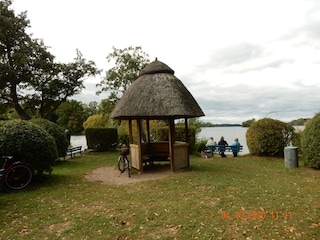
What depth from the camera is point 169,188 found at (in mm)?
8484

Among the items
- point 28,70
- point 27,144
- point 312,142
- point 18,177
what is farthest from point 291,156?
point 28,70

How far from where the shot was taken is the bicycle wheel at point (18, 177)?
28.8 ft

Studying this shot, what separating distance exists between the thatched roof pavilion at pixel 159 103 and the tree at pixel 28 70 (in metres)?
12.0

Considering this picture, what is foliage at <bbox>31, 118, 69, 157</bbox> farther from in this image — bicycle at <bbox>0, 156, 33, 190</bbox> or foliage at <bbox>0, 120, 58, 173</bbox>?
bicycle at <bbox>0, 156, 33, 190</bbox>

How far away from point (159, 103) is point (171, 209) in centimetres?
540

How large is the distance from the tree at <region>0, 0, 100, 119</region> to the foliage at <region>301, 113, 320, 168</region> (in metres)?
18.1

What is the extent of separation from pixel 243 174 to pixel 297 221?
519 centimetres

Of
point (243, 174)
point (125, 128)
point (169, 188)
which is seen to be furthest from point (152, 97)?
point (125, 128)

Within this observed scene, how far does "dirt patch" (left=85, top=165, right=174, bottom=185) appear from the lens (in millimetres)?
10271

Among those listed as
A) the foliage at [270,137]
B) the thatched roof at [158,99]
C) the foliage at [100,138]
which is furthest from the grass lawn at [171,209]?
→ the foliage at [100,138]
